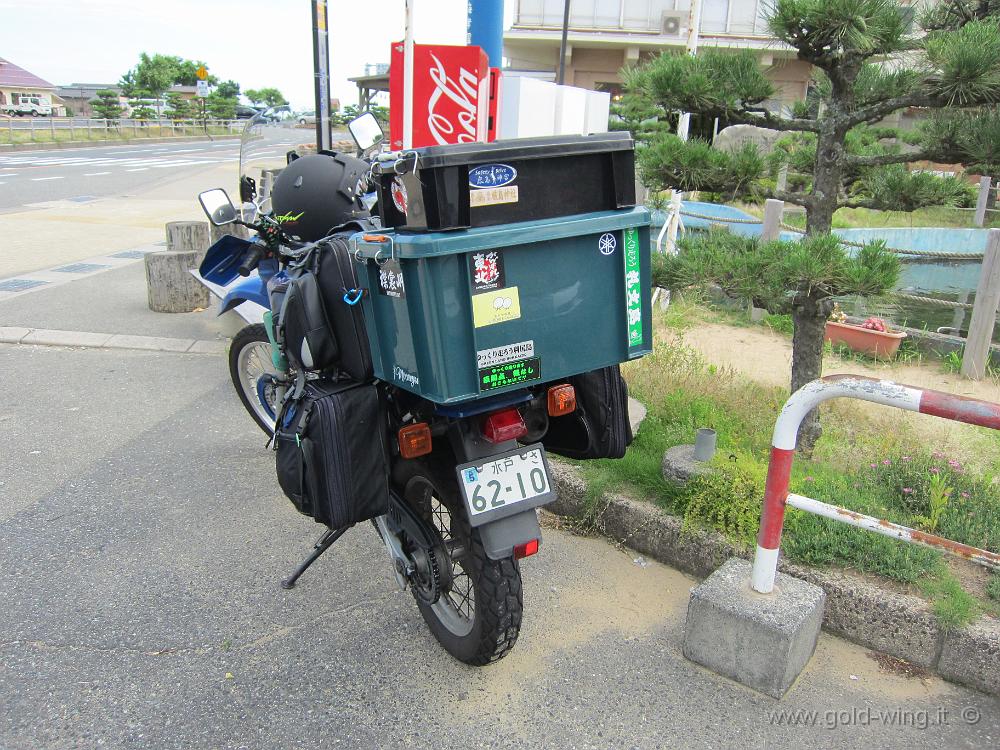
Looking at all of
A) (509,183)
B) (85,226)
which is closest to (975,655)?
(509,183)

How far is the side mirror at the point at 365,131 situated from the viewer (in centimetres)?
432

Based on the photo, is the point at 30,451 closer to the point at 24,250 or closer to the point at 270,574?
the point at 270,574

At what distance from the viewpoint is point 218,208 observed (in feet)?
12.3

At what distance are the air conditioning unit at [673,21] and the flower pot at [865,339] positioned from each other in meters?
17.4

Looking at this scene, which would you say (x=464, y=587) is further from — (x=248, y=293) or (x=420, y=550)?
(x=248, y=293)

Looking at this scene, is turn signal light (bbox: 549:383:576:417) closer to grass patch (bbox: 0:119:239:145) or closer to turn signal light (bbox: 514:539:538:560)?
turn signal light (bbox: 514:539:538:560)

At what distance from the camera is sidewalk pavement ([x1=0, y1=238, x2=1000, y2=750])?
2.53 metres

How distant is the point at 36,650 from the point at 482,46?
15.5 ft

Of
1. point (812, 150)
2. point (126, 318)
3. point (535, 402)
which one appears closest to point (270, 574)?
point (535, 402)

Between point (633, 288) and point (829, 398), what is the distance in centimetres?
71

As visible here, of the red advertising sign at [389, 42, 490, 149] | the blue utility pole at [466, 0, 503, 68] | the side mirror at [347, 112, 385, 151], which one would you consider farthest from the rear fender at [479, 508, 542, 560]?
the blue utility pole at [466, 0, 503, 68]

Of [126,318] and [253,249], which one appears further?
[126,318]

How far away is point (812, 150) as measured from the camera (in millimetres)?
4410

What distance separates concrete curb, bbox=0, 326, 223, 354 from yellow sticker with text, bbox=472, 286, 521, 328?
14.9 ft
